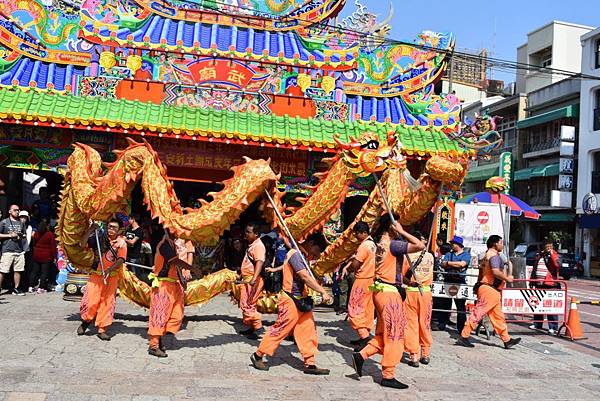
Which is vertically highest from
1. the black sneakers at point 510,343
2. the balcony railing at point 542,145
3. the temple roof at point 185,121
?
the balcony railing at point 542,145

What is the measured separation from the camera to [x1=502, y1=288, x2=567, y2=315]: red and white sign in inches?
363

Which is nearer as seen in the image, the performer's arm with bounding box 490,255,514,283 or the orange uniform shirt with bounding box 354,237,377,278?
the orange uniform shirt with bounding box 354,237,377,278

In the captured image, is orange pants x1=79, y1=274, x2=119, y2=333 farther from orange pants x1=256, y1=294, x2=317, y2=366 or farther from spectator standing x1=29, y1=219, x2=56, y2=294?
spectator standing x1=29, y1=219, x2=56, y2=294

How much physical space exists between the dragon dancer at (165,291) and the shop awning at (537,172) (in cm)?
2719

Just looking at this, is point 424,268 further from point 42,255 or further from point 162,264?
point 42,255

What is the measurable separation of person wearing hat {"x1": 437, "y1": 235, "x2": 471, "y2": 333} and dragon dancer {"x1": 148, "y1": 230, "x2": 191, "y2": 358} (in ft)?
14.0

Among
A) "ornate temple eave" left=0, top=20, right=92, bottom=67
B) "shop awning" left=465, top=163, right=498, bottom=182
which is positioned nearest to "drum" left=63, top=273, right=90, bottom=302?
"ornate temple eave" left=0, top=20, right=92, bottom=67

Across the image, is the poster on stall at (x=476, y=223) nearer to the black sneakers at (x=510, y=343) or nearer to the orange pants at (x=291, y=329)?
the black sneakers at (x=510, y=343)

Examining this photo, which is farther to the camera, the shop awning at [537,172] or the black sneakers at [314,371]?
the shop awning at [537,172]

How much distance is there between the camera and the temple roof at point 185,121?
10617 mm

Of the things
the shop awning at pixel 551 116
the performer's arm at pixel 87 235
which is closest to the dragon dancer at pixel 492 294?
the performer's arm at pixel 87 235

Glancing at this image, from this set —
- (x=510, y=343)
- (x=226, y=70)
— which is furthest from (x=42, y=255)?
(x=510, y=343)

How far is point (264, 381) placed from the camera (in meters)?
5.89

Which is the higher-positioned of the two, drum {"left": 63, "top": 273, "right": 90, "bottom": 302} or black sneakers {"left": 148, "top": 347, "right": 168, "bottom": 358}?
drum {"left": 63, "top": 273, "right": 90, "bottom": 302}
